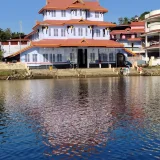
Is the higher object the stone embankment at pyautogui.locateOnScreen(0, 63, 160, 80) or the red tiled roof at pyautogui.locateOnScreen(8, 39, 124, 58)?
the red tiled roof at pyautogui.locateOnScreen(8, 39, 124, 58)

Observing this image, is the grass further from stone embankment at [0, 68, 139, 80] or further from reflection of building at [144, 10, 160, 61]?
reflection of building at [144, 10, 160, 61]

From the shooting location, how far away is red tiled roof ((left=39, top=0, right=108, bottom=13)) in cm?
7675

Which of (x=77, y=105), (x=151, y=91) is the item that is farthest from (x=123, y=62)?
(x=77, y=105)

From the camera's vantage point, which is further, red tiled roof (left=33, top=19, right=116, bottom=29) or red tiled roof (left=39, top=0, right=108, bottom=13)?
red tiled roof (left=39, top=0, right=108, bottom=13)

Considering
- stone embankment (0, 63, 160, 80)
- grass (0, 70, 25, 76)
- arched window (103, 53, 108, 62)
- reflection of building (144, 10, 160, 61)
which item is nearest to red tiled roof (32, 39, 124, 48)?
arched window (103, 53, 108, 62)

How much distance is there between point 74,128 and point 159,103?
43.1 ft

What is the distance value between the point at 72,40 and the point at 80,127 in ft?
174

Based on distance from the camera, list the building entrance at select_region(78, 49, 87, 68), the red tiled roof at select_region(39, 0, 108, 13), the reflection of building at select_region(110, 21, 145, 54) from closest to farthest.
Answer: the building entrance at select_region(78, 49, 87, 68) < the red tiled roof at select_region(39, 0, 108, 13) < the reflection of building at select_region(110, 21, 145, 54)

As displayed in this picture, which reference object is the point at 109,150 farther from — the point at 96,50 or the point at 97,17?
the point at 97,17

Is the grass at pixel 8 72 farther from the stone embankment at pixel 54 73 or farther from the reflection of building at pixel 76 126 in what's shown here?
the reflection of building at pixel 76 126

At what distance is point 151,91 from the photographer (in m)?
42.4

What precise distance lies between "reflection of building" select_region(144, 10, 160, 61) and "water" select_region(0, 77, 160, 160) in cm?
4733

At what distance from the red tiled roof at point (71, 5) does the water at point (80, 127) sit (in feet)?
141

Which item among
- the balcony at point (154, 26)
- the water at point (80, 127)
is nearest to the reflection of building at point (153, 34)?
the balcony at point (154, 26)
